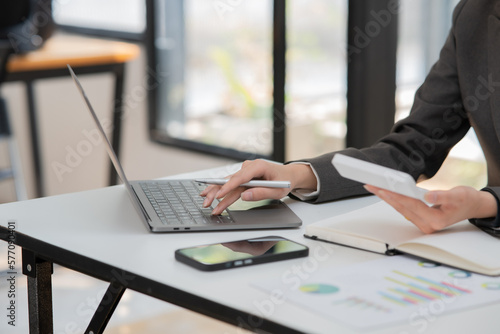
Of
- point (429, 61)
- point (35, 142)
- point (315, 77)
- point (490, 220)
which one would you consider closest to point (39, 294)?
point (490, 220)

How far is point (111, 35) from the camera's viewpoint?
12.1 ft

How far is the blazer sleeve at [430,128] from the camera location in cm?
136

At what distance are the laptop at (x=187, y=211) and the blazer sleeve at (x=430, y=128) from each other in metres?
0.25

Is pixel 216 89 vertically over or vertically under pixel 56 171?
over

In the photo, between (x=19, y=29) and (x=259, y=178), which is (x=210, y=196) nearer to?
(x=259, y=178)

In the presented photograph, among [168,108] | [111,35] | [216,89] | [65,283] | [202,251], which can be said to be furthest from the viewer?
[111,35]

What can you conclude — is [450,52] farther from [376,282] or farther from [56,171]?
[56,171]

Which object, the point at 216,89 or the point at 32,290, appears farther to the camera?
the point at 216,89

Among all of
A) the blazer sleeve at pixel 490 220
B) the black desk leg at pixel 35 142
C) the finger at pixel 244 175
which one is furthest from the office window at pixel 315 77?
the blazer sleeve at pixel 490 220

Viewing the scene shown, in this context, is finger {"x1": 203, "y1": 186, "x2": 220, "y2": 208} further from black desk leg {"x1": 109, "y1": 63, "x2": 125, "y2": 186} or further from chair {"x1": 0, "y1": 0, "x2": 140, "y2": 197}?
black desk leg {"x1": 109, "y1": 63, "x2": 125, "y2": 186}

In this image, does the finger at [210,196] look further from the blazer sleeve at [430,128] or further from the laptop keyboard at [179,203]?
the blazer sleeve at [430,128]

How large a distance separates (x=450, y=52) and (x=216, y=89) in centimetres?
186

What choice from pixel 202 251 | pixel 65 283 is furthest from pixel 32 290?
pixel 65 283

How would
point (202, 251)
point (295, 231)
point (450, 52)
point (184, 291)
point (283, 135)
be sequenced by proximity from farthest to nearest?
1. point (283, 135)
2. point (450, 52)
3. point (295, 231)
4. point (202, 251)
5. point (184, 291)
